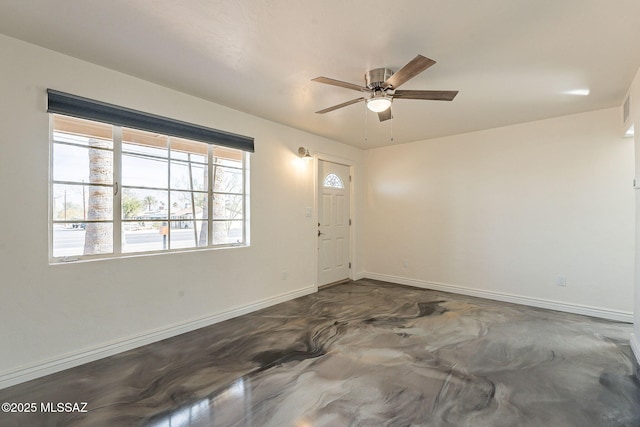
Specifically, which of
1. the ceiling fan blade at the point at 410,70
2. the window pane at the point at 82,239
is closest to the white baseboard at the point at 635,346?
the ceiling fan blade at the point at 410,70

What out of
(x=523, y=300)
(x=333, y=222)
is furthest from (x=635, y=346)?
(x=333, y=222)

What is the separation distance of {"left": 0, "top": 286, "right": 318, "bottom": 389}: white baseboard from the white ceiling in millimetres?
2426

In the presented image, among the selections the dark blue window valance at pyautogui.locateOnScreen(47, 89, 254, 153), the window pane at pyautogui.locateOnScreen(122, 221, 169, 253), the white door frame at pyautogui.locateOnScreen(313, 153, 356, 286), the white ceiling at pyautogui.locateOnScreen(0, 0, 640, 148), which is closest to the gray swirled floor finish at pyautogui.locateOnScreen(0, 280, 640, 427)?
the window pane at pyautogui.locateOnScreen(122, 221, 169, 253)

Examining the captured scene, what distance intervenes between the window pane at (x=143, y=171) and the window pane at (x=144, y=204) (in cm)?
7

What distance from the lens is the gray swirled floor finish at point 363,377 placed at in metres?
1.84

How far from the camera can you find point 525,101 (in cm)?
325

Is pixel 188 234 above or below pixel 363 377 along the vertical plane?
above

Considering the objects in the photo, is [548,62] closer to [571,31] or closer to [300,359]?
[571,31]

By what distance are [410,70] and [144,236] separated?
2790 mm

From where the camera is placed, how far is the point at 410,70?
6.73 ft

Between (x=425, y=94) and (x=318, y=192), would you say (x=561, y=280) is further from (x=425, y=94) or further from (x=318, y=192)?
(x=318, y=192)

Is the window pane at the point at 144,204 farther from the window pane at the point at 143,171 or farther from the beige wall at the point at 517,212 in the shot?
the beige wall at the point at 517,212

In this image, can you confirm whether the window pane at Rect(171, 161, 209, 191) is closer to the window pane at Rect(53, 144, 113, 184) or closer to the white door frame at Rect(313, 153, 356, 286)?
the window pane at Rect(53, 144, 113, 184)

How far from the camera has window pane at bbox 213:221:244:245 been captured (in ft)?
11.5
